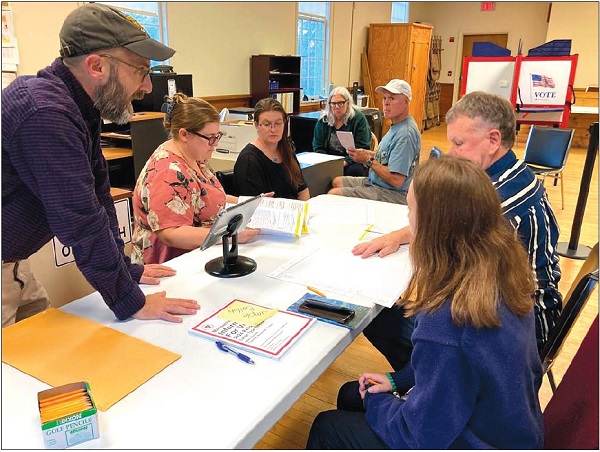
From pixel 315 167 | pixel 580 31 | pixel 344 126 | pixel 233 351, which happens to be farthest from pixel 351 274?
pixel 580 31

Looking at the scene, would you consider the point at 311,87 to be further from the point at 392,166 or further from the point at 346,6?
the point at 392,166

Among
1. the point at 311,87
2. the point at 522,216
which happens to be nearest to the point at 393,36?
the point at 311,87

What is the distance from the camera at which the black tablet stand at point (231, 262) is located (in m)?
1.45

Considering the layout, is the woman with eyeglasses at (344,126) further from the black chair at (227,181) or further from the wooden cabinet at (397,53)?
the wooden cabinet at (397,53)

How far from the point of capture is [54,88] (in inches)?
41.5

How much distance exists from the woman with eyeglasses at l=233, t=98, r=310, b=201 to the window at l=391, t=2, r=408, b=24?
887 cm

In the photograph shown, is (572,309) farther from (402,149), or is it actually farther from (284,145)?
(402,149)

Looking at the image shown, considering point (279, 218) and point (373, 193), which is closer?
point (279, 218)

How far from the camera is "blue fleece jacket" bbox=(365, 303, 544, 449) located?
868 millimetres

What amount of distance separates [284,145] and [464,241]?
1731 millimetres

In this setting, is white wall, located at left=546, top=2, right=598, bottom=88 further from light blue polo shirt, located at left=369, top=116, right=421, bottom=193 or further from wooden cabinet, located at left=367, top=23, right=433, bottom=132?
light blue polo shirt, located at left=369, top=116, right=421, bottom=193

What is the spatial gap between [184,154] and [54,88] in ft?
2.52

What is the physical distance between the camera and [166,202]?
164 cm

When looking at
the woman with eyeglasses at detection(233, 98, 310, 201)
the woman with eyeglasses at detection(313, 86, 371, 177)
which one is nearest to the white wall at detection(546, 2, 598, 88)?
the woman with eyeglasses at detection(313, 86, 371, 177)
